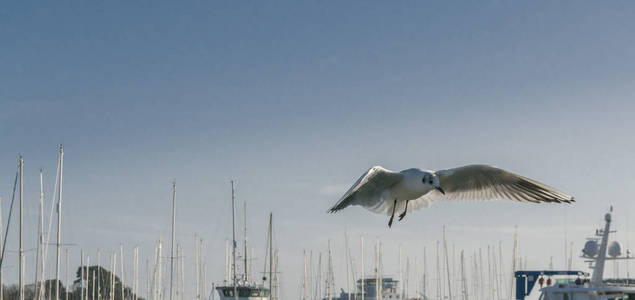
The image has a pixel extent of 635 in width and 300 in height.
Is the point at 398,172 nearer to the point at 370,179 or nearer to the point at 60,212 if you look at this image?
the point at 370,179

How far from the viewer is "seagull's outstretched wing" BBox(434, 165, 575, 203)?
15547mm

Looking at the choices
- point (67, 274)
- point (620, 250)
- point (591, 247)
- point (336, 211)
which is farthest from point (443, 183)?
point (67, 274)

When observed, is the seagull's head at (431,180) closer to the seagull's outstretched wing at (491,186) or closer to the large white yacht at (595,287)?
the seagull's outstretched wing at (491,186)

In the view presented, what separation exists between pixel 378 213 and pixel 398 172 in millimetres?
987

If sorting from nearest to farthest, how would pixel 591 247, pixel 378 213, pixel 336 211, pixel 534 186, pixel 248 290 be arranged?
1. pixel 336 211
2. pixel 378 213
3. pixel 534 186
4. pixel 591 247
5. pixel 248 290

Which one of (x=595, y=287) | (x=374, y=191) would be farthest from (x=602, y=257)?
(x=374, y=191)

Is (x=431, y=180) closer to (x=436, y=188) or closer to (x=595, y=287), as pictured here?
(x=436, y=188)

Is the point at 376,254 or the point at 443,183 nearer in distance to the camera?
the point at 443,183

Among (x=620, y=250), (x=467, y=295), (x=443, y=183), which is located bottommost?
(x=467, y=295)

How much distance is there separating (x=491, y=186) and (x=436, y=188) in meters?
3.21

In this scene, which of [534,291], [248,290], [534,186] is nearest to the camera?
[534,186]

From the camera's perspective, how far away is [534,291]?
2509 cm

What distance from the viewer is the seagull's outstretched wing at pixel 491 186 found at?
51.0 ft

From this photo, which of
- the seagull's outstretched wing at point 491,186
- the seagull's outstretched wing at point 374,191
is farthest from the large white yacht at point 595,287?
Answer: the seagull's outstretched wing at point 374,191
